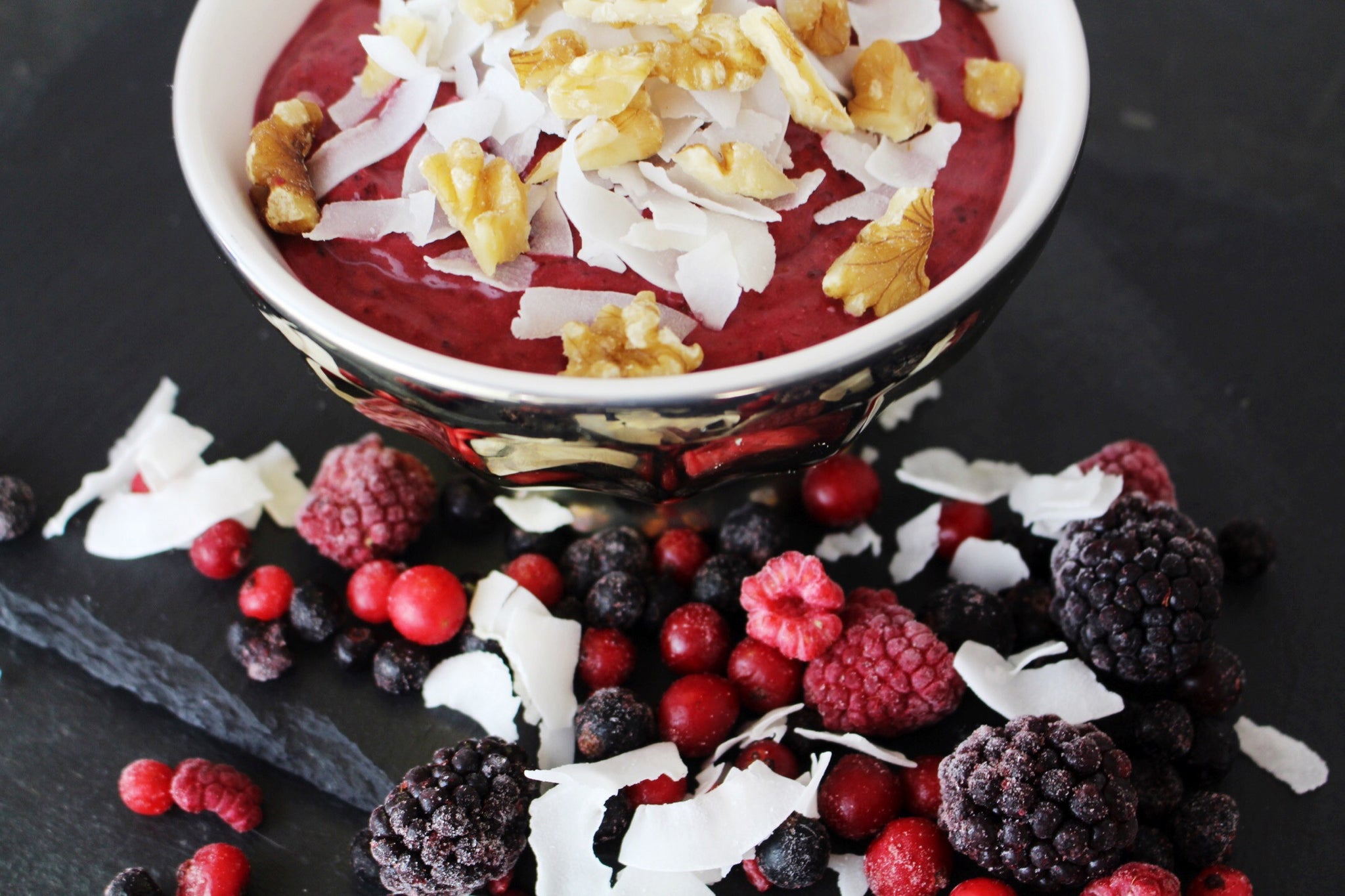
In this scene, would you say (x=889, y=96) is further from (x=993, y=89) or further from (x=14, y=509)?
(x=14, y=509)

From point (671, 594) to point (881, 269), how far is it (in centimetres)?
70

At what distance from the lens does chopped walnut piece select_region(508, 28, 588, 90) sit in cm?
171

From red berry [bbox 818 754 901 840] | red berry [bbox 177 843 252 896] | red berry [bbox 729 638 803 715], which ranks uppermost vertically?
red berry [bbox 729 638 803 715]

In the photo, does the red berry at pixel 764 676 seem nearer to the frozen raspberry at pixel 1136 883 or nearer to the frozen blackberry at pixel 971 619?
the frozen blackberry at pixel 971 619

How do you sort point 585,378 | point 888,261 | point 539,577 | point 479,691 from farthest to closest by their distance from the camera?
point 539,577
point 479,691
point 888,261
point 585,378

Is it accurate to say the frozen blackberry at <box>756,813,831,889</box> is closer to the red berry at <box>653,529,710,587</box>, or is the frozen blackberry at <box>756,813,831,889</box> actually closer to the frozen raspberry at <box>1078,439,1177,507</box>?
the red berry at <box>653,529,710,587</box>

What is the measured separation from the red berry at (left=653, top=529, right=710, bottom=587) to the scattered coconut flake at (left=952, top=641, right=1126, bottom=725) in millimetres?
463

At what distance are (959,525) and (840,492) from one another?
0.21 meters

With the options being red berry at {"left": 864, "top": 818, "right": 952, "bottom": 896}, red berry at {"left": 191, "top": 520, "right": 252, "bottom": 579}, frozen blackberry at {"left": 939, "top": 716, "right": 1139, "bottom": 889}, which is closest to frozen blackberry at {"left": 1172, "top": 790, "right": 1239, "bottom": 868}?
frozen blackberry at {"left": 939, "top": 716, "right": 1139, "bottom": 889}

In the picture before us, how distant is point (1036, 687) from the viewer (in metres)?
1.90

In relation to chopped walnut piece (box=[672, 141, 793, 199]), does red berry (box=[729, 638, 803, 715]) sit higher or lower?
lower

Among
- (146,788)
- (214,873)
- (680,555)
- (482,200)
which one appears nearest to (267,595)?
(146,788)

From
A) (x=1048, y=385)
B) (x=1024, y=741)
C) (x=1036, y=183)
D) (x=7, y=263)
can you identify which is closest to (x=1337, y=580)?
(x=1048, y=385)

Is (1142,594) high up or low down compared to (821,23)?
down
